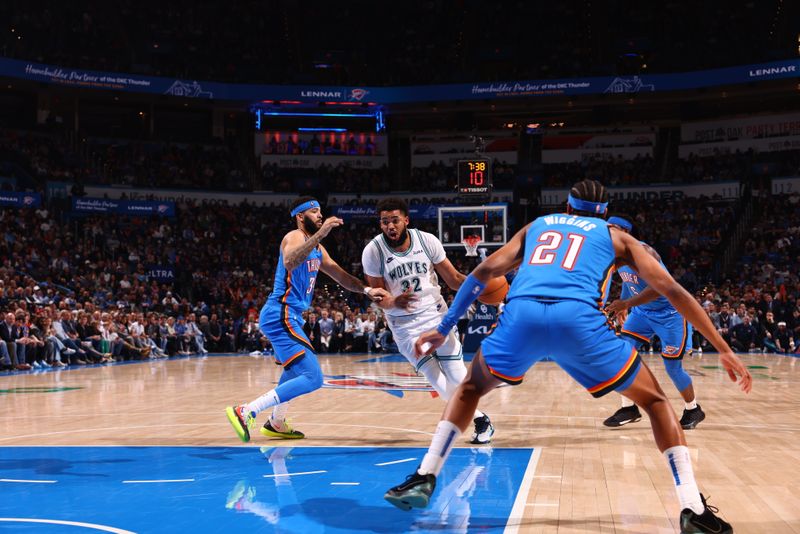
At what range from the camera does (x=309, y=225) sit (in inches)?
295

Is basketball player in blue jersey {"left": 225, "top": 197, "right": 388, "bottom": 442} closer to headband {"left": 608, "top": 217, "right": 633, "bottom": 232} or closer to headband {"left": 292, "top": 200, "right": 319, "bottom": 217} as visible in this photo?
headband {"left": 292, "top": 200, "right": 319, "bottom": 217}

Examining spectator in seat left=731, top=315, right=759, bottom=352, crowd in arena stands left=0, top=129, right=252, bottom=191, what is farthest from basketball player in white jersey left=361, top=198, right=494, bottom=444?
crowd in arena stands left=0, top=129, right=252, bottom=191

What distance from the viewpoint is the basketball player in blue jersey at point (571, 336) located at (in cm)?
425

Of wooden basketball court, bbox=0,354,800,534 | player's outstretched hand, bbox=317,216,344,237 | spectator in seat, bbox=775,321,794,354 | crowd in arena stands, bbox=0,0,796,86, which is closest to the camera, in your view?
wooden basketball court, bbox=0,354,800,534

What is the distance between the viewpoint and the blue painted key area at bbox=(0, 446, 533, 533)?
4582 millimetres

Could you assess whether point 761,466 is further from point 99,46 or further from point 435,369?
point 99,46

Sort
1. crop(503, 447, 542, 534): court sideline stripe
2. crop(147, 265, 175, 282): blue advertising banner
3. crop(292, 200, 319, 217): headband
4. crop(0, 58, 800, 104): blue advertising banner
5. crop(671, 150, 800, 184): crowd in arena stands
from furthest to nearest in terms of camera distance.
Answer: crop(671, 150, 800, 184): crowd in arena stands → crop(0, 58, 800, 104): blue advertising banner → crop(147, 265, 175, 282): blue advertising banner → crop(292, 200, 319, 217): headband → crop(503, 447, 542, 534): court sideline stripe

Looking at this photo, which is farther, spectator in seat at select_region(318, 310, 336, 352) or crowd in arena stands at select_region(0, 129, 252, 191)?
crowd in arena stands at select_region(0, 129, 252, 191)

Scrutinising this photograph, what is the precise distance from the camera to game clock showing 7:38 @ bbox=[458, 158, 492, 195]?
2277 centimetres

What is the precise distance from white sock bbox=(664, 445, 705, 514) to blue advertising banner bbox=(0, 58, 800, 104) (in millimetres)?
31991

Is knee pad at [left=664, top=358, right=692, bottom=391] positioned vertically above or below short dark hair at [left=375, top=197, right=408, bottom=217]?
below

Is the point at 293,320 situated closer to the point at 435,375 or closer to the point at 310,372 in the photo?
the point at 310,372

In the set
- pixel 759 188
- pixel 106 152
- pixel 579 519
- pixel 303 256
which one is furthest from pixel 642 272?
pixel 106 152

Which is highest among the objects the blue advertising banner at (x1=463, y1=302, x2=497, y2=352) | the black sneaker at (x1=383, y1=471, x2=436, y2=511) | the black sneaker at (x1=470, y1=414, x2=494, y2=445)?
the black sneaker at (x1=383, y1=471, x2=436, y2=511)
